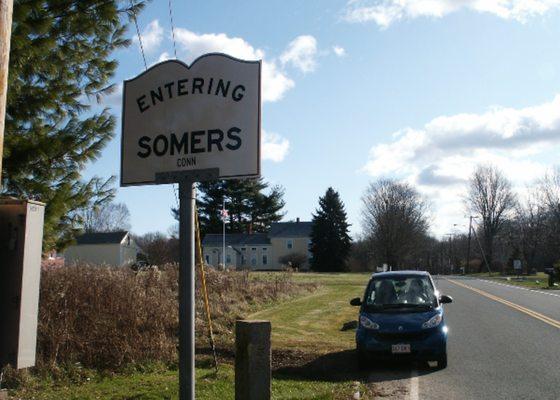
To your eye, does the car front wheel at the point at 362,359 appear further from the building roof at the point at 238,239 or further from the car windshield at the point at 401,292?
the building roof at the point at 238,239

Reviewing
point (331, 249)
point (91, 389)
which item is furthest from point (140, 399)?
point (331, 249)

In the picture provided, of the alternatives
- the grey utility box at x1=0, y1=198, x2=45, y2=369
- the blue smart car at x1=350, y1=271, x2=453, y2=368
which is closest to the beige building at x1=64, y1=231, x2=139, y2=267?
the blue smart car at x1=350, y1=271, x2=453, y2=368

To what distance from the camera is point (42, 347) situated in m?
8.86

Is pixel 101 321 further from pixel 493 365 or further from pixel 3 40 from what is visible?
pixel 493 365

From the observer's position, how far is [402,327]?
10.9 meters

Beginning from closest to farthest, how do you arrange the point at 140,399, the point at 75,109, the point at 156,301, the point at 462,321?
the point at 140,399 < the point at 75,109 < the point at 156,301 < the point at 462,321

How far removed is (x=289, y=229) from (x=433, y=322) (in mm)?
86131

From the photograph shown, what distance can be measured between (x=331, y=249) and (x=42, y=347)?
79.0 metres

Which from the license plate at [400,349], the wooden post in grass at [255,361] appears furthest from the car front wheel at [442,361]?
the wooden post in grass at [255,361]

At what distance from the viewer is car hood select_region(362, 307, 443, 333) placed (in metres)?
10.9

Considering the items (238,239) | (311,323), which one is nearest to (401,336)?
(311,323)

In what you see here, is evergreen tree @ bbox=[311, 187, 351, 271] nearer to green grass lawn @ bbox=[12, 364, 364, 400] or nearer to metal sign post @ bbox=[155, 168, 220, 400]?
green grass lawn @ bbox=[12, 364, 364, 400]

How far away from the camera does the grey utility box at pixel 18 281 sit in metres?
3.50

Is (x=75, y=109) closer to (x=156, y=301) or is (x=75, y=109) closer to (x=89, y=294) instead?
(x=89, y=294)
